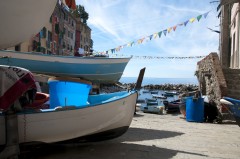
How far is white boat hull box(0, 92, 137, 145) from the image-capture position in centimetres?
452

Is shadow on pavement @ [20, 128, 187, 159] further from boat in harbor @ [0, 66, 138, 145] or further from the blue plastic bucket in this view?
the blue plastic bucket

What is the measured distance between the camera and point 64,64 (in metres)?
15.2

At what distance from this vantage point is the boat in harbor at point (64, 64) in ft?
46.9

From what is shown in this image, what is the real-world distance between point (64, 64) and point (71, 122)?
1055 cm

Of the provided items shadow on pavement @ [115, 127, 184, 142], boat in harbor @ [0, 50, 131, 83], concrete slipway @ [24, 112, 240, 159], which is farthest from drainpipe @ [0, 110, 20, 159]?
boat in harbor @ [0, 50, 131, 83]

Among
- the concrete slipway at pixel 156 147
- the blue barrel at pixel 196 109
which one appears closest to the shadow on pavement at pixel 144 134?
the concrete slipway at pixel 156 147

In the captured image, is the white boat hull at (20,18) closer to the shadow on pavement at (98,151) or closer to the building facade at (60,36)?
the shadow on pavement at (98,151)

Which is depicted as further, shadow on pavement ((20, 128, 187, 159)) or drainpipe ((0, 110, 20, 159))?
shadow on pavement ((20, 128, 187, 159))

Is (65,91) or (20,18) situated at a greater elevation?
(20,18)

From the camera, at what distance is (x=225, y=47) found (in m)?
25.7

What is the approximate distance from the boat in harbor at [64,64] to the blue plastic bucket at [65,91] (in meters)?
7.55

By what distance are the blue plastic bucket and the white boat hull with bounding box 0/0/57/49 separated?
1792 millimetres

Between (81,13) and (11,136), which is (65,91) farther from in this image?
(81,13)

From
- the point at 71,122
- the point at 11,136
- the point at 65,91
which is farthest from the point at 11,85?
the point at 65,91
